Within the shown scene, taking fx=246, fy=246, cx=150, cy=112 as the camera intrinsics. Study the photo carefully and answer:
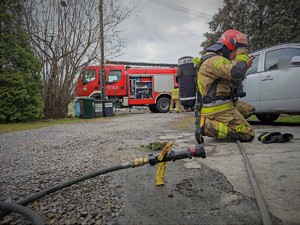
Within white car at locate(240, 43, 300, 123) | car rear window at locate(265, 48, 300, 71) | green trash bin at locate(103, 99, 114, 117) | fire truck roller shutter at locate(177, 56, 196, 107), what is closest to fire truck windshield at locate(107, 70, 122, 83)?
green trash bin at locate(103, 99, 114, 117)

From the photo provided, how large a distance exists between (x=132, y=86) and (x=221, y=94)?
10832 millimetres

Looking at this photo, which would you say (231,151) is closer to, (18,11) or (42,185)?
(42,185)

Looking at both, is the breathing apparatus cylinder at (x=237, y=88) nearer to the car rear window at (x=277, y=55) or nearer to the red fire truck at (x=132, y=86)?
the car rear window at (x=277, y=55)

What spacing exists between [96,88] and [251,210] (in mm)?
12178

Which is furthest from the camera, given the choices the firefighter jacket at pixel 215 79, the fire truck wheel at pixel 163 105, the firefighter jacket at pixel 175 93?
the fire truck wheel at pixel 163 105

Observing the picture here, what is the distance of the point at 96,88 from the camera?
13.0 m

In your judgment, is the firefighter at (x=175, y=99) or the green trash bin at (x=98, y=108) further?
the firefighter at (x=175, y=99)

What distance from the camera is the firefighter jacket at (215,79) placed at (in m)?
3.21

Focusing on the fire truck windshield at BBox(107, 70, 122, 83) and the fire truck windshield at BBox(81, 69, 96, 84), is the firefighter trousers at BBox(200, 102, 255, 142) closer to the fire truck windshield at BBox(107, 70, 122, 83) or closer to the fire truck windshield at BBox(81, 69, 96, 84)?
the fire truck windshield at BBox(81, 69, 96, 84)

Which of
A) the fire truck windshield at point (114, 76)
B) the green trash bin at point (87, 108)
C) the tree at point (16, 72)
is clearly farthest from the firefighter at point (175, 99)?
the tree at point (16, 72)

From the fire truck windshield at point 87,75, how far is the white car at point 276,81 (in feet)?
27.8

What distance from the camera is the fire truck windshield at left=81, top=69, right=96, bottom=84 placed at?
39.2 ft

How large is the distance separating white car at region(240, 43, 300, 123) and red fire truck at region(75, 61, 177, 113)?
904 centimetres

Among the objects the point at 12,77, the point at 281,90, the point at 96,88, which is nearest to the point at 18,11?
the point at 12,77
